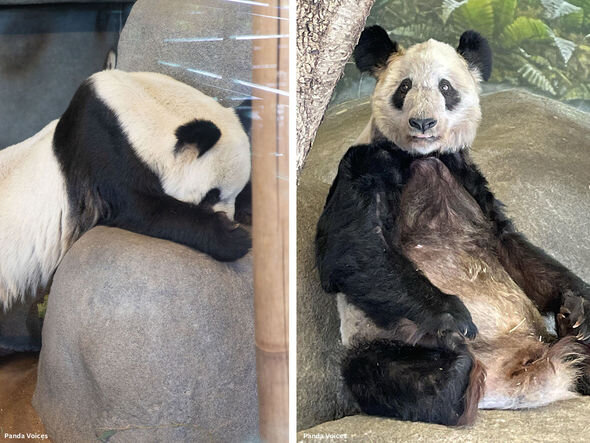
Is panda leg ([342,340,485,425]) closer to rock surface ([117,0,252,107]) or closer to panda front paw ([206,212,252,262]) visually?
panda front paw ([206,212,252,262])

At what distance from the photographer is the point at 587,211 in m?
1.74

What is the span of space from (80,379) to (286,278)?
1.56ft

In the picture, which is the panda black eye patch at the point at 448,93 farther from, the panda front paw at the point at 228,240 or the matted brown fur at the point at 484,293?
the panda front paw at the point at 228,240

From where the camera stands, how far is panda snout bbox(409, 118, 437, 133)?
1.53m

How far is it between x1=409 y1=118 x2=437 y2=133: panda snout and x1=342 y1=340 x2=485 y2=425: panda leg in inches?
20.8

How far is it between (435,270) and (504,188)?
0.34 meters

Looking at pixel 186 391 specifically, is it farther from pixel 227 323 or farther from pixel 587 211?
pixel 587 211

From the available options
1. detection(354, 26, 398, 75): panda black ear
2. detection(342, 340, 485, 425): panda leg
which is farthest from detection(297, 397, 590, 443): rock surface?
detection(354, 26, 398, 75): panda black ear

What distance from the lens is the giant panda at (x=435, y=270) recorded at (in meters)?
1.50

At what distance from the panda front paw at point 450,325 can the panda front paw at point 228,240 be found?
0.48m

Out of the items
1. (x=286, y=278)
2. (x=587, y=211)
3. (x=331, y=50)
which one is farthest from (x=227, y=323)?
(x=587, y=211)

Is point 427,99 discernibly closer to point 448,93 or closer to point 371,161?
point 448,93

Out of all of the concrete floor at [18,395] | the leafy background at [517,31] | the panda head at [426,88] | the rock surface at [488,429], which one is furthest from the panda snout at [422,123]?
the concrete floor at [18,395]

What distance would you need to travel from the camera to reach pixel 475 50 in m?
1.59
